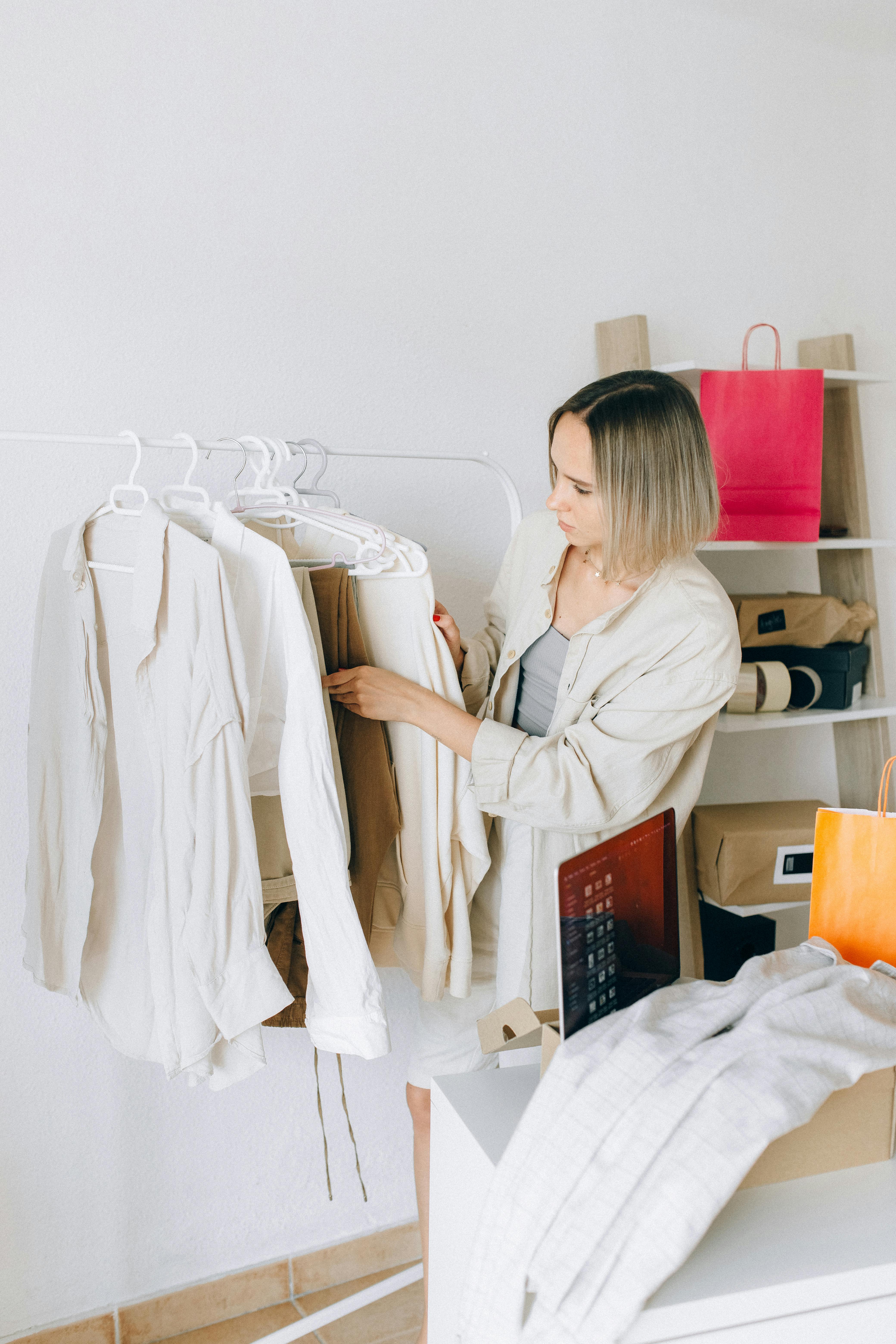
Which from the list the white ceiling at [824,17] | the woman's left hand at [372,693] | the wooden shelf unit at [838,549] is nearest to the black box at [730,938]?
the wooden shelf unit at [838,549]

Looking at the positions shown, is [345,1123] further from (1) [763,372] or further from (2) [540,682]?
(1) [763,372]

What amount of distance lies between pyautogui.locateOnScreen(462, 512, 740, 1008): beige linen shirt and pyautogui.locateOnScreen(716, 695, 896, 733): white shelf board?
0.41 m

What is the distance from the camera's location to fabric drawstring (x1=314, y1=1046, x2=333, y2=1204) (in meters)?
1.57

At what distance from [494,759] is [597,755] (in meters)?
0.15

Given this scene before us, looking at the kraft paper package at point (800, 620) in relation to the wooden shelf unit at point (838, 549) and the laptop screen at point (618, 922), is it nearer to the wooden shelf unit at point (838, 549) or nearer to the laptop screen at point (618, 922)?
the wooden shelf unit at point (838, 549)

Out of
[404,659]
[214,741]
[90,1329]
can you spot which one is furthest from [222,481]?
[90,1329]

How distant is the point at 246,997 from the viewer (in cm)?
124

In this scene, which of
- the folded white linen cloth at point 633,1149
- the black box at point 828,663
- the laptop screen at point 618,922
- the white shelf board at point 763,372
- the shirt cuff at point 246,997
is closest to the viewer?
the folded white linen cloth at point 633,1149

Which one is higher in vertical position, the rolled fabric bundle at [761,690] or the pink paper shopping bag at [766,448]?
the pink paper shopping bag at [766,448]

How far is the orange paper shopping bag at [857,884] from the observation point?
3.71 feet

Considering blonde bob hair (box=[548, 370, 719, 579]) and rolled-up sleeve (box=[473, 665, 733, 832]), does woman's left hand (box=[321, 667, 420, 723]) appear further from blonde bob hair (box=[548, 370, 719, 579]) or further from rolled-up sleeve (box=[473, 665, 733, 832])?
blonde bob hair (box=[548, 370, 719, 579])

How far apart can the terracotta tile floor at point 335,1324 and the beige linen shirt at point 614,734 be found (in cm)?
82

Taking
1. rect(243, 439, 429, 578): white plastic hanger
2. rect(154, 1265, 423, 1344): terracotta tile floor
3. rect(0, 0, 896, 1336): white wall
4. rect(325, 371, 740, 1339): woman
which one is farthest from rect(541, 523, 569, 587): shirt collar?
rect(154, 1265, 423, 1344): terracotta tile floor

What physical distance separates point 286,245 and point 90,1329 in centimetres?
202
